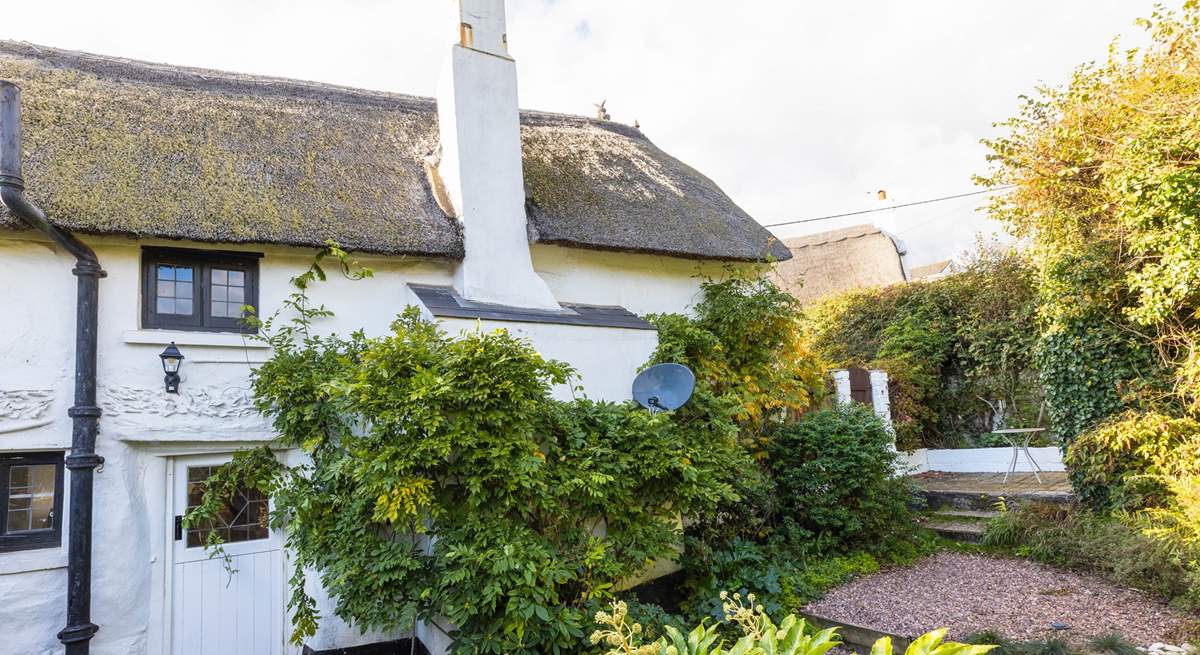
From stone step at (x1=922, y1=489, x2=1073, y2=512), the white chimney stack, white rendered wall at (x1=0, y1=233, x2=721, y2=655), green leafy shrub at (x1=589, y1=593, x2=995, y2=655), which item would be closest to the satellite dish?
white rendered wall at (x1=0, y1=233, x2=721, y2=655)

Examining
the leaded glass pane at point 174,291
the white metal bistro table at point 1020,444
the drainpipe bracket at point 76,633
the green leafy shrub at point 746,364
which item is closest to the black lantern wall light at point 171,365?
the leaded glass pane at point 174,291

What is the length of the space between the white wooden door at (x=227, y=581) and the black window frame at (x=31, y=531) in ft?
2.35

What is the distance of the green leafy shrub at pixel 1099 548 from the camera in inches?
198

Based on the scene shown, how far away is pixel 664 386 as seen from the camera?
5.70 metres

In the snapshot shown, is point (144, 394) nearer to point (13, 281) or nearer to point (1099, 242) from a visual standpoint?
point (13, 281)

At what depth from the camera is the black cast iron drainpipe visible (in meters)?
4.23

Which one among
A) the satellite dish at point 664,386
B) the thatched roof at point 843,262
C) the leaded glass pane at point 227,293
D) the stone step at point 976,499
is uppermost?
the thatched roof at point 843,262

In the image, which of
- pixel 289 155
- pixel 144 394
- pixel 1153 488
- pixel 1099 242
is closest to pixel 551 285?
pixel 289 155

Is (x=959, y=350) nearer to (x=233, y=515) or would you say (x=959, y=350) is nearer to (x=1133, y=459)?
(x=1133, y=459)

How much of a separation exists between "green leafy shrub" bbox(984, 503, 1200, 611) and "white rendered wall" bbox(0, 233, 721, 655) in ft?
17.3

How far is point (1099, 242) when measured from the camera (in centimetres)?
654

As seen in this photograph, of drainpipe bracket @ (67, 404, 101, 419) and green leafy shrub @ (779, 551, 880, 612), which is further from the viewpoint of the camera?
green leafy shrub @ (779, 551, 880, 612)

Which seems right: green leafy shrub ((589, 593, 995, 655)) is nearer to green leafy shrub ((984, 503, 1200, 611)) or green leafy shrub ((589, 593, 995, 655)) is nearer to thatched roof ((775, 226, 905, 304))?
green leafy shrub ((984, 503, 1200, 611))

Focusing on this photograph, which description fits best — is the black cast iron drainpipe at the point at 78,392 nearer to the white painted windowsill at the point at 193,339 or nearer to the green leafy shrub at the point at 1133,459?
the white painted windowsill at the point at 193,339
